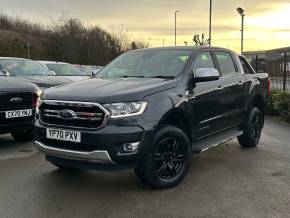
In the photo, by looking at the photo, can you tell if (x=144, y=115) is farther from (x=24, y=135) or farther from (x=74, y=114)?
(x=24, y=135)

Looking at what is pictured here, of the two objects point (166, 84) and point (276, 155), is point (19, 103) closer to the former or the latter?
point (166, 84)

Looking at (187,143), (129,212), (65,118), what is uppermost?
→ (65,118)

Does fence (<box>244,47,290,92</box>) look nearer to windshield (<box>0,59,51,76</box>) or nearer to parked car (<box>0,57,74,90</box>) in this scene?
parked car (<box>0,57,74,90</box>)

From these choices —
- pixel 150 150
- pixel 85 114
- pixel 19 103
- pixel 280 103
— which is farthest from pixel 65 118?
pixel 280 103

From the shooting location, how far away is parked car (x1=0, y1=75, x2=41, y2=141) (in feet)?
25.0

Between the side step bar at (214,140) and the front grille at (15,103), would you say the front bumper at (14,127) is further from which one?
the side step bar at (214,140)

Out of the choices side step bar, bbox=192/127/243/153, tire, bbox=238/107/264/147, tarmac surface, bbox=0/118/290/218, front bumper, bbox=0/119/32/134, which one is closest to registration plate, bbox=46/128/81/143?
tarmac surface, bbox=0/118/290/218

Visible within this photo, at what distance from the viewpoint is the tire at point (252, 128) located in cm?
782

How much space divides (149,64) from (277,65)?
370 inches

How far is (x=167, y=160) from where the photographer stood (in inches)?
220

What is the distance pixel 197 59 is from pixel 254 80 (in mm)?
1957

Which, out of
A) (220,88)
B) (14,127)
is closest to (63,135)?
(220,88)

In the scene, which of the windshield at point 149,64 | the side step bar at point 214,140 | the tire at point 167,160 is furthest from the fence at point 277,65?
the tire at point 167,160

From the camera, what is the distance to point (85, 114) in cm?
511
